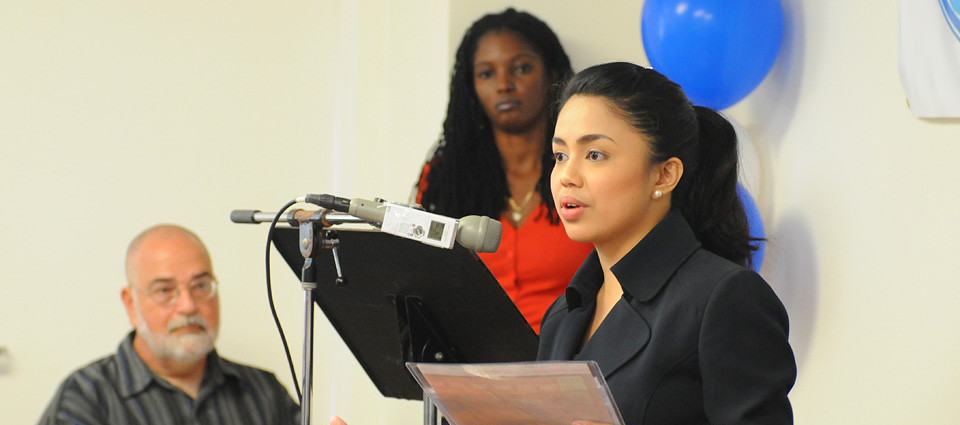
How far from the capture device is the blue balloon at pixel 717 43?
216cm

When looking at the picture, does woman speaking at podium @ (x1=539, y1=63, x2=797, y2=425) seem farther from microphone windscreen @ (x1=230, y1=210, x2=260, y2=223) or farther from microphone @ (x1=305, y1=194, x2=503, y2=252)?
microphone windscreen @ (x1=230, y1=210, x2=260, y2=223)

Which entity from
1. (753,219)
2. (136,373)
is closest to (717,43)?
(753,219)

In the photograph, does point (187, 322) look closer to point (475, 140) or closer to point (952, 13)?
point (475, 140)

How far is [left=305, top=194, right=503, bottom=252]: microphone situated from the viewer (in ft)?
4.19

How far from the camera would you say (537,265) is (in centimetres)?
252

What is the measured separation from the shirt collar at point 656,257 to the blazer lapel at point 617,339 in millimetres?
33

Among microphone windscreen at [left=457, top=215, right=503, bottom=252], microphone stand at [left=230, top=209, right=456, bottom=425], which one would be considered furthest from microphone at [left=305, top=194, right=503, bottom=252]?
microphone stand at [left=230, top=209, right=456, bottom=425]

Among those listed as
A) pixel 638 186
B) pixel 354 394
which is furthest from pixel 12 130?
pixel 638 186

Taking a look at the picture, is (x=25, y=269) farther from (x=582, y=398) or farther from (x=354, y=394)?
(x=582, y=398)

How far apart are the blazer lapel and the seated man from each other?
1737 millimetres

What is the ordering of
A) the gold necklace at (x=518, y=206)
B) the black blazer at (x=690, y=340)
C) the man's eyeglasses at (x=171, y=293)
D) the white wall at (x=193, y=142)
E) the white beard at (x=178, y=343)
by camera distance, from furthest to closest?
1. the white wall at (x=193, y=142)
2. the man's eyeglasses at (x=171, y=293)
3. the white beard at (x=178, y=343)
4. the gold necklace at (x=518, y=206)
5. the black blazer at (x=690, y=340)

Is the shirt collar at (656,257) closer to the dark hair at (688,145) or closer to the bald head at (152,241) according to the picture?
the dark hair at (688,145)

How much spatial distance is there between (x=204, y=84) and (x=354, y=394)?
4.47 ft

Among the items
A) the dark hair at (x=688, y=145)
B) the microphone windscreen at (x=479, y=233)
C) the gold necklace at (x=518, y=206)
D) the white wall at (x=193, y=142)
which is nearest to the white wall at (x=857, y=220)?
the dark hair at (x=688, y=145)
